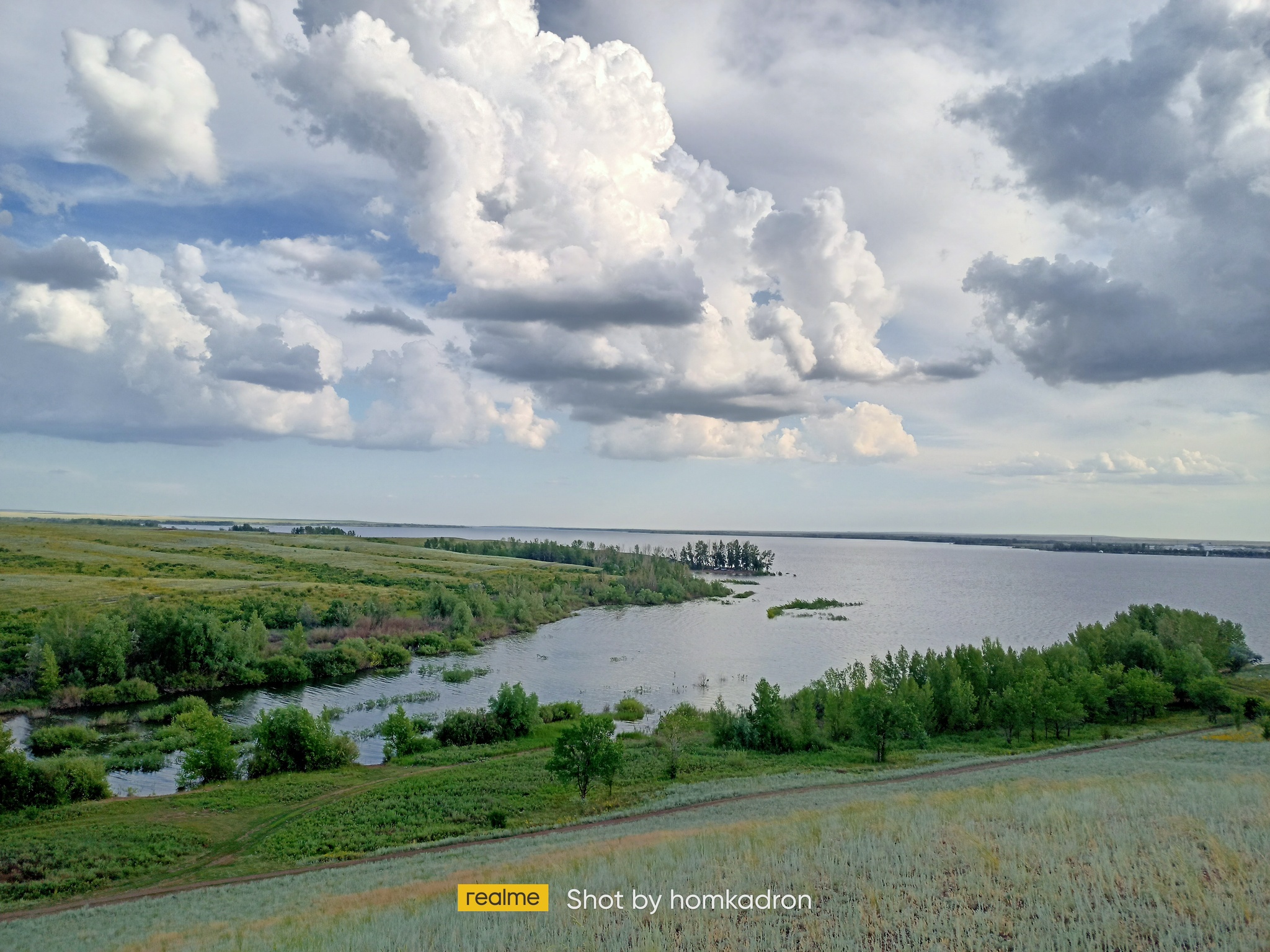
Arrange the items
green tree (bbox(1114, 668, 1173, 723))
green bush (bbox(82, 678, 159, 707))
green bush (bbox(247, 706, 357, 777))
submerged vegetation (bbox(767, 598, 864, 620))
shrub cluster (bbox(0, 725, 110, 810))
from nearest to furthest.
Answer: shrub cluster (bbox(0, 725, 110, 810))
green bush (bbox(247, 706, 357, 777))
green tree (bbox(1114, 668, 1173, 723))
green bush (bbox(82, 678, 159, 707))
submerged vegetation (bbox(767, 598, 864, 620))

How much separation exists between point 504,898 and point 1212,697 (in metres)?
66.8

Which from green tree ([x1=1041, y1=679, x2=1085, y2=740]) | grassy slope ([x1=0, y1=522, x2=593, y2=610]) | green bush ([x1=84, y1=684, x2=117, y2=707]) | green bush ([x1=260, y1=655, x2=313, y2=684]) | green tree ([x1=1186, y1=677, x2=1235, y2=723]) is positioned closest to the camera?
green tree ([x1=1041, y1=679, x2=1085, y2=740])

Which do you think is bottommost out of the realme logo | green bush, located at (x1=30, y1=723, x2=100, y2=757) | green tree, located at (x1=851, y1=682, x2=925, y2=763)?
green bush, located at (x1=30, y1=723, x2=100, y2=757)

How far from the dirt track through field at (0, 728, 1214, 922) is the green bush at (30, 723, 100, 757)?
3450cm

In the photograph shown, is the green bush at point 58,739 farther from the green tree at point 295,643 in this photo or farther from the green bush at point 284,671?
the green tree at point 295,643

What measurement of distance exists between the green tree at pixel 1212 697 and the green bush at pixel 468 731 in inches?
2288

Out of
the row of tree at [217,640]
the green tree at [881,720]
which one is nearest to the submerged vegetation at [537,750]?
the green tree at [881,720]

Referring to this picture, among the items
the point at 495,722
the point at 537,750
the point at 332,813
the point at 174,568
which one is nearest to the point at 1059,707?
the point at 537,750

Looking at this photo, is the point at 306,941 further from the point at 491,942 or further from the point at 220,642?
the point at 220,642

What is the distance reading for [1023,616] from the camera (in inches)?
4572

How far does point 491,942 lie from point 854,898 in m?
5.26

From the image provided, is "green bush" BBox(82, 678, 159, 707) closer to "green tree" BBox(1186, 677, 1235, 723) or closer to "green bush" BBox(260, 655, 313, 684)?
"green bush" BBox(260, 655, 313, 684)

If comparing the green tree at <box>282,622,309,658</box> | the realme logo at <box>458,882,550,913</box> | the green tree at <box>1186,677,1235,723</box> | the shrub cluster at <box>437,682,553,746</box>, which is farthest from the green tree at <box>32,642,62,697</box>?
the green tree at <box>1186,677,1235,723</box>

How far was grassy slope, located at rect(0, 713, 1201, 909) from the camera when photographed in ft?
91.4
